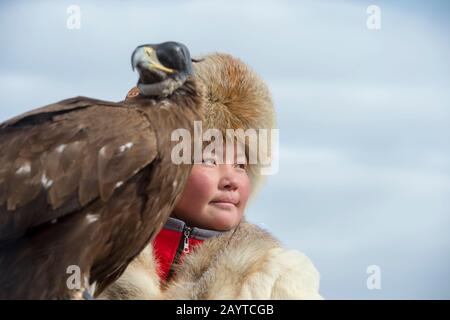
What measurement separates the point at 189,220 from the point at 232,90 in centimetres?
56

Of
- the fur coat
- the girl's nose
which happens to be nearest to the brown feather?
the fur coat

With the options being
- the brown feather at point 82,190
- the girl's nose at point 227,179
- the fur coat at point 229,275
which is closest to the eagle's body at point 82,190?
the brown feather at point 82,190

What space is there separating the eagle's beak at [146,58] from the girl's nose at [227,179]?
0.53 m

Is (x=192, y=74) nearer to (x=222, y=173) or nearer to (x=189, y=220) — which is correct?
(x=222, y=173)

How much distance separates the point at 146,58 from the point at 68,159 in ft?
1.42

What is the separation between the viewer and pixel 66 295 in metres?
2.29

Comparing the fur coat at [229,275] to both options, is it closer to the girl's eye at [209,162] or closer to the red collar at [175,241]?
the red collar at [175,241]

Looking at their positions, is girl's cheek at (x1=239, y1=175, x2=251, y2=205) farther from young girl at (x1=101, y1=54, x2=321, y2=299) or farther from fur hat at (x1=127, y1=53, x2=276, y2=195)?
fur hat at (x1=127, y1=53, x2=276, y2=195)

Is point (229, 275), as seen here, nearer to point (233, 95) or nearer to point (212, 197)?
point (212, 197)

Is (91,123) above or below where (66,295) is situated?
above

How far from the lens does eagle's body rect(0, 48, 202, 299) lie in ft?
7.54

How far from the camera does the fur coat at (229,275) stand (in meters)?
2.58

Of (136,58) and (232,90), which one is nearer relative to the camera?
(136,58)
